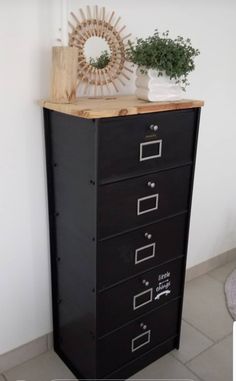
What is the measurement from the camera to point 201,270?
2.65 meters

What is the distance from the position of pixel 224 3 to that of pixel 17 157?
1.50m

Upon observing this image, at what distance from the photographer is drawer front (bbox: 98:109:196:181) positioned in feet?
4.32

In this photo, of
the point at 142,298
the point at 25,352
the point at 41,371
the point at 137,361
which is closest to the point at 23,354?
the point at 25,352

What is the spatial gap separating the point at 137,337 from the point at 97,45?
1.35 metres

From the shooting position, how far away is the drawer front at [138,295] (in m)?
1.54

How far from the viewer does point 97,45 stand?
A: 5.32 ft

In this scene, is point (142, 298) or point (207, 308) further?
point (207, 308)

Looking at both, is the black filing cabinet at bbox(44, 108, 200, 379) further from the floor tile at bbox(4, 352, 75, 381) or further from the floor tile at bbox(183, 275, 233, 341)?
the floor tile at bbox(183, 275, 233, 341)

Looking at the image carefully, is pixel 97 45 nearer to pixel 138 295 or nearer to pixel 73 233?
pixel 73 233

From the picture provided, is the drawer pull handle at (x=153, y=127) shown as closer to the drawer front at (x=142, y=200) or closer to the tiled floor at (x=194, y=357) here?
the drawer front at (x=142, y=200)

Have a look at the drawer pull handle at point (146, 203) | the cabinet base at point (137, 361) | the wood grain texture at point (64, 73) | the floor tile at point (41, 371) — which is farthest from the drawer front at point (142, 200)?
the floor tile at point (41, 371)

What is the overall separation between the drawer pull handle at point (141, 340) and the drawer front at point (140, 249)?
1.20ft

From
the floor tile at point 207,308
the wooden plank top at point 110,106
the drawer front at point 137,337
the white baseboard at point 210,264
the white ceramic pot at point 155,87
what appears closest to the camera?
the wooden plank top at point 110,106

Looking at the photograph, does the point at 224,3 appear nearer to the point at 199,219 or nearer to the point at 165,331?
the point at 199,219
